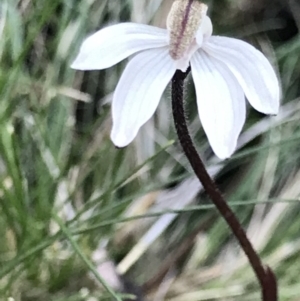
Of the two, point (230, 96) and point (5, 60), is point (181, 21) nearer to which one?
point (230, 96)

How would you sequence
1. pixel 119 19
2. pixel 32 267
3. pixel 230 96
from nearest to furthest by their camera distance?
1. pixel 230 96
2. pixel 32 267
3. pixel 119 19

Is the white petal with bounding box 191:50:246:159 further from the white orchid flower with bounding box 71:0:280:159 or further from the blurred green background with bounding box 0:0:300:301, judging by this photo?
the blurred green background with bounding box 0:0:300:301

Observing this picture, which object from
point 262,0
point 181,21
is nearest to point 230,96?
point 181,21

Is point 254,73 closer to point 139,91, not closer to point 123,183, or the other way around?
point 139,91

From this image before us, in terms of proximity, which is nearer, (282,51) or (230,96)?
(230,96)

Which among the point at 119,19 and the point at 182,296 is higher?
the point at 119,19

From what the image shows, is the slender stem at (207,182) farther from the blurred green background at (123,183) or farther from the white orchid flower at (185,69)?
the blurred green background at (123,183)

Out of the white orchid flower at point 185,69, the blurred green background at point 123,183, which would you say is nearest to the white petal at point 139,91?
the white orchid flower at point 185,69

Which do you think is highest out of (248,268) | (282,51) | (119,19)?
(119,19)

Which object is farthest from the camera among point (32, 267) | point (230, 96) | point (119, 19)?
point (119, 19)
